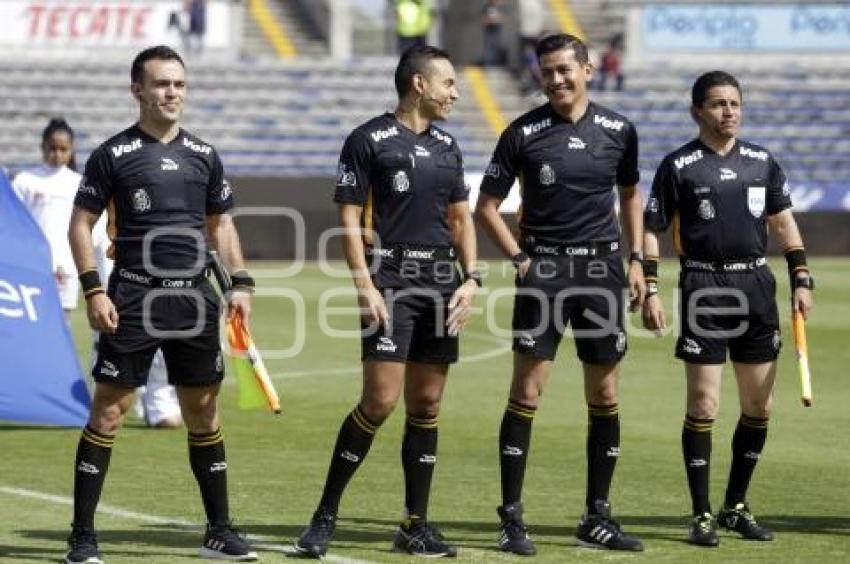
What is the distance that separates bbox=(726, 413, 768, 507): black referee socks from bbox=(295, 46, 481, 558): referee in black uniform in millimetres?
1625

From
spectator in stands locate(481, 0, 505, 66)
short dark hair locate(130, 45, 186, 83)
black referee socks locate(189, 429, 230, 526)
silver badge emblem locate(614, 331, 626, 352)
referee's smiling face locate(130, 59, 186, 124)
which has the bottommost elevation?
black referee socks locate(189, 429, 230, 526)

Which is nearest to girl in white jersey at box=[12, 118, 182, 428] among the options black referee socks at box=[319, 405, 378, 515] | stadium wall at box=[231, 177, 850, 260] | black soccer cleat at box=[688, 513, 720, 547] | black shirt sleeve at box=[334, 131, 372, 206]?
black referee socks at box=[319, 405, 378, 515]

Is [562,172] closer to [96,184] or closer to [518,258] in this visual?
[518,258]

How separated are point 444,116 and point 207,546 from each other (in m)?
2.26

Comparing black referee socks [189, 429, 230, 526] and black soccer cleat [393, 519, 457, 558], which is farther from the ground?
black referee socks [189, 429, 230, 526]

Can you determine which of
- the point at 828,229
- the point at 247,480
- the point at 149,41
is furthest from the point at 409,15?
the point at 247,480

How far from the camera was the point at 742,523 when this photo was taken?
1006 centimetres

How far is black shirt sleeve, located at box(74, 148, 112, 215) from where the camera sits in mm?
9102

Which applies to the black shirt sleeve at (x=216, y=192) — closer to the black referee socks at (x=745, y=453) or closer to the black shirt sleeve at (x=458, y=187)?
the black shirt sleeve at (x=458, y=187)

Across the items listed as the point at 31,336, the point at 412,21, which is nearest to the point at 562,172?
the point at 31,336

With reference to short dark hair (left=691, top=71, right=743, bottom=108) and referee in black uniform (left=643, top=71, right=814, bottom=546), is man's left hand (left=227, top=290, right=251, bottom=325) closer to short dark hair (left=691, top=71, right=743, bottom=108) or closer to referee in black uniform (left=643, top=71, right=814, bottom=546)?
referee in black uniform (left=643, top=71, right=814, bottom=546)

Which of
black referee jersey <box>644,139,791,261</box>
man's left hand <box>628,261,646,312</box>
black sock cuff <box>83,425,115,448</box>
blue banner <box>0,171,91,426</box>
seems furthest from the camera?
blue banner <box>0,171,91,426</box>

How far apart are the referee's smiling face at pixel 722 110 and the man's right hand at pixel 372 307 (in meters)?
1.92

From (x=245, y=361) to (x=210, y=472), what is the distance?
1.79 ft
